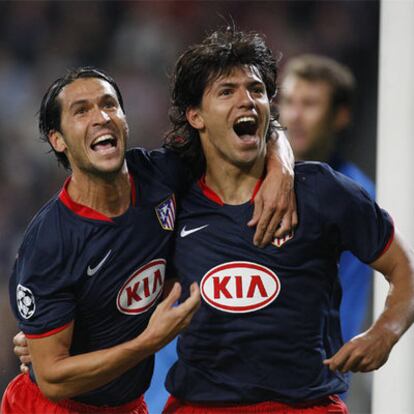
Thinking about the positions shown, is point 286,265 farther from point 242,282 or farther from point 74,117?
point 74,117

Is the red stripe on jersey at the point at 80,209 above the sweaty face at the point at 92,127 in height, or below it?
A: below

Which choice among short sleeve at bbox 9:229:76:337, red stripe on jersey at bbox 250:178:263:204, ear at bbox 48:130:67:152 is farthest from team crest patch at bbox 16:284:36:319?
red stripe on jersey at bbox 250:178:263:204

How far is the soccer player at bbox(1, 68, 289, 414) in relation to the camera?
2.16m

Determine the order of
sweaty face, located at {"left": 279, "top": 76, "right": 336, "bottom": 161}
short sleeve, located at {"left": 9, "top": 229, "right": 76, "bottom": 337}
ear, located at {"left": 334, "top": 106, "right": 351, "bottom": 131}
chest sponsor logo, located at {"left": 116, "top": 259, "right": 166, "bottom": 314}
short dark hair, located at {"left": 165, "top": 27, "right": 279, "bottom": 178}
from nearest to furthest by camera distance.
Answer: short sleeve, located at {"left": 9, "top": 229, "right": 76, "bottom": 337} < chest sponsor logo, located at {"left": 116, "top": 259, "right": 166, "bottom": 314} < short dark hair, located at {"left": 165, "top": 27, "right": 279, "bottom": 178} < sweaty face, located at {"left": 279, "top": 76, "right": 336, "bottom": 161} < ear, located at {"left": 334, "top": 106, "right": 351, "bottom": 131}

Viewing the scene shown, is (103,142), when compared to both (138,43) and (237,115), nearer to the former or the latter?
(237,115)

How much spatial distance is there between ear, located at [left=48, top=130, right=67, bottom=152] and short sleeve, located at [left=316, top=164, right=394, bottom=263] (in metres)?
0.67

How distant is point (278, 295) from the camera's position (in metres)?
2.22

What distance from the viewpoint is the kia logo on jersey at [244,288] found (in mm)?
2213

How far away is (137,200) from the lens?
234cm

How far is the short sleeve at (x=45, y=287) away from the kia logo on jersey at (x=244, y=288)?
370 millimetres

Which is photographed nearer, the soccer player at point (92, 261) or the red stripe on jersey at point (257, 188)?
the soccer player at point (92, 261)

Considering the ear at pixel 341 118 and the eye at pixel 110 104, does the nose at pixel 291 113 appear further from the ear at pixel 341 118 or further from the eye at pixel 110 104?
the eye at pixel 110 104

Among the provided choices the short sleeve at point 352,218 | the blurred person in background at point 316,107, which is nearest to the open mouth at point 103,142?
the short sleeve at point 352,218

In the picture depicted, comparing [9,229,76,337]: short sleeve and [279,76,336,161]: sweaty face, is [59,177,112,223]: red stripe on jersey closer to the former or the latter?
[9,229,76,337]: short sleeve
